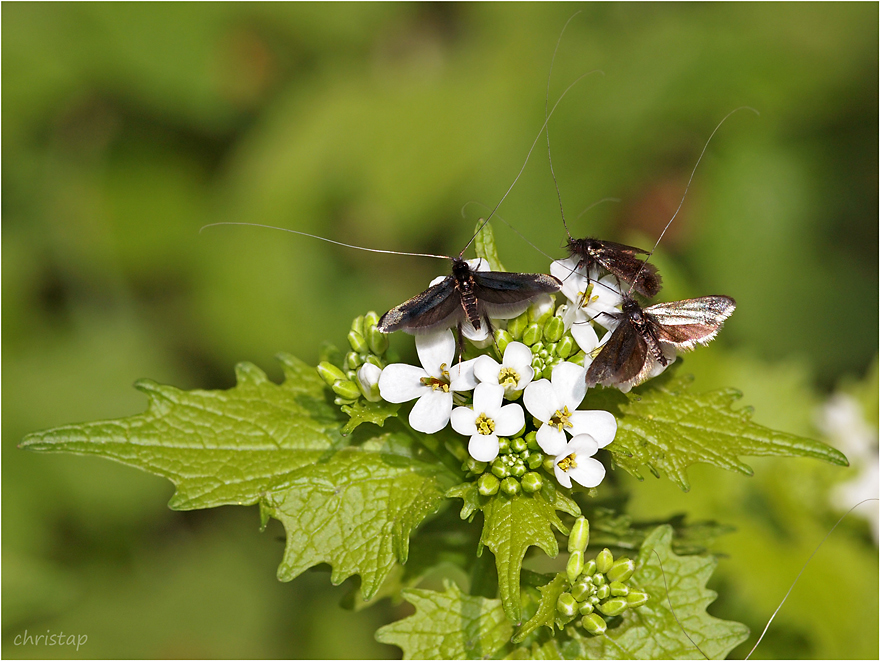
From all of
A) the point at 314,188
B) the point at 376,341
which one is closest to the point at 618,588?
the point at 376,341

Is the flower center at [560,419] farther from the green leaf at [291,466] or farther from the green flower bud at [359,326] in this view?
the green flower bud at [359,326]

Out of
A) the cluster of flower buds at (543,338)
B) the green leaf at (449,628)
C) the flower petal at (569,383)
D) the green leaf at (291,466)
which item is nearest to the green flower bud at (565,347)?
the cluster of flower buds at (543,338)

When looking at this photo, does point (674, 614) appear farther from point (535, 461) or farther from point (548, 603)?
point (535, 461)

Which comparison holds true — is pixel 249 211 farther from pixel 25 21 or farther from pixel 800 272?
pixel 800 272

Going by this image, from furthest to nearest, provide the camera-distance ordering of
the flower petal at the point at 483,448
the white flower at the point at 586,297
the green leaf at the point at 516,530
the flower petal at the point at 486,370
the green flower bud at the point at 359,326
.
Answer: the green flower bud at the point at 359,326 < the white flower at the point at 586,297 < the flower petal at the point at 486,370 < the flower petal at the point at 483,448 < the green leaf at the point at 516,530

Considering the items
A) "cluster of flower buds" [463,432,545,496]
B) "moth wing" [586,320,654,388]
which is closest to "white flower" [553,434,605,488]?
"cluster of flower buds" [463,432,545,496]
